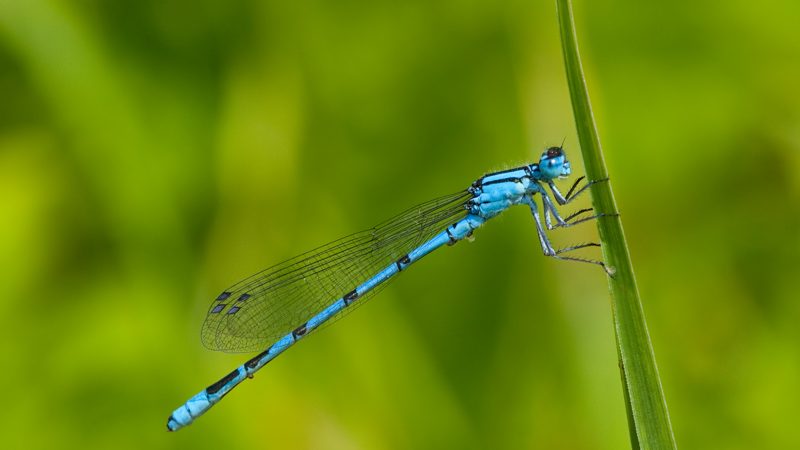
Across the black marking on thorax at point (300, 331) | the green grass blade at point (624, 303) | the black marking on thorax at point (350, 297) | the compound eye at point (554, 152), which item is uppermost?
the compound eye at point (554, 152)

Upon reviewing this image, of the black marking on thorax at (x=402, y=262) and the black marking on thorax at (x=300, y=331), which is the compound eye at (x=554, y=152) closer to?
the black marking on thorax at (x=402, y=262)

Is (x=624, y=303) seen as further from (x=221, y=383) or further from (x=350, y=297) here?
(x=221, y=383)

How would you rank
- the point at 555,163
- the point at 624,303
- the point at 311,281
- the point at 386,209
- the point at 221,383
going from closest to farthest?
the point at 624,303 → the point at 555,163 → the point at 221,383 → the point at 386,209 → the point at 311,281

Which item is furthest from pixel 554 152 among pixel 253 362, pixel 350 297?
pixel 253 362

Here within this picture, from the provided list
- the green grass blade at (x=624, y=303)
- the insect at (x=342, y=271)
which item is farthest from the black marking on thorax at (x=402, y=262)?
the green grass blade at (x=624, y=303)

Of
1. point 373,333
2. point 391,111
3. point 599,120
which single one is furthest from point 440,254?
point 599,120
